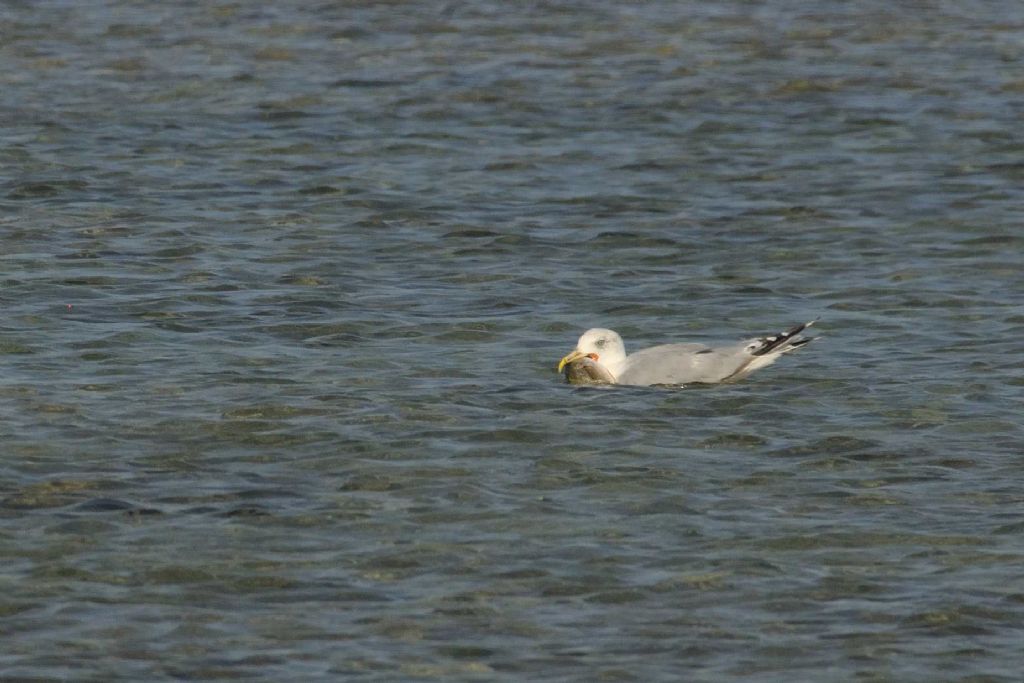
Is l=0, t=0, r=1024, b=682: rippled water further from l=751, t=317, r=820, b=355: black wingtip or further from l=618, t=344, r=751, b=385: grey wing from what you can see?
l=751, t=317, r=820, b=355: black wingtip

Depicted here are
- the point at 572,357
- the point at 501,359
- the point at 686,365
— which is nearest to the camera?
the point at 686,365

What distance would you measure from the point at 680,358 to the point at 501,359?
4.35 feet

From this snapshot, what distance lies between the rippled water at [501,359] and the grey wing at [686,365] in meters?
0.13

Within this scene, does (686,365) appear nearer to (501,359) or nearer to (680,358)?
(680,358)

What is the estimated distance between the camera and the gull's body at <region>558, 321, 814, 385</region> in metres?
14.0

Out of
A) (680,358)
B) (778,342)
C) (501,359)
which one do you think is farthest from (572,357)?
(778,342)

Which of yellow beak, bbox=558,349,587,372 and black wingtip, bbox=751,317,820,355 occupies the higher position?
yellow beak, bbox=558,349,587,372

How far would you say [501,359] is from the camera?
1473cm

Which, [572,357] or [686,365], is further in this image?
[572,357]

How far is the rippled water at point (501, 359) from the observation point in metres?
9.69

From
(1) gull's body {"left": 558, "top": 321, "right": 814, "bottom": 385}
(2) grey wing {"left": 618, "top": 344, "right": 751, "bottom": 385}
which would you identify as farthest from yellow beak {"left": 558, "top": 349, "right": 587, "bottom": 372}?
(2) grey wing {"left": 618, "top": 344, "right": 751, "bottom": 385}

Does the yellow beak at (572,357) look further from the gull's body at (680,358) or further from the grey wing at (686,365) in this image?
the grey wing at (686,365)

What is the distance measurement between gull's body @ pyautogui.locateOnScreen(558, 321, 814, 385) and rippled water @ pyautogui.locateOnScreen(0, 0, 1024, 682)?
0.14 m

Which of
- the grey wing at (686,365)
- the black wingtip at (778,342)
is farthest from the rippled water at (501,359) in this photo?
the black wingtip at (778,342)
